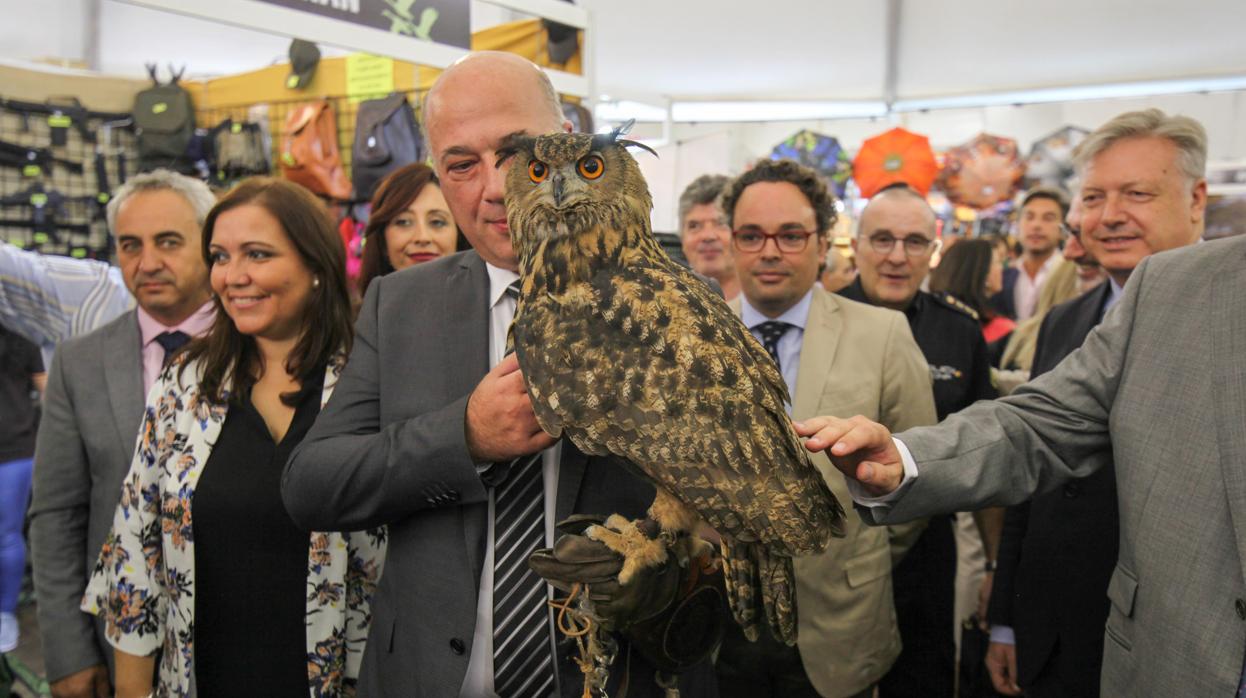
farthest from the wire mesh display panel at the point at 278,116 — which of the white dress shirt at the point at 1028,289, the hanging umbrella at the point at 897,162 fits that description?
the hanging umbrella at the point at 897,162

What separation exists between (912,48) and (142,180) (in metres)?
9.09

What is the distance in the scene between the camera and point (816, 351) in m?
2.22

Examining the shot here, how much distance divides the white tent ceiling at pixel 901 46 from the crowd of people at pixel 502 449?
701 centimetres

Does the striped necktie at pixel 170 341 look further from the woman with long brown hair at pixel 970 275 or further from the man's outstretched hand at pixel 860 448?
the woman with long brown hair at pixel 970 275

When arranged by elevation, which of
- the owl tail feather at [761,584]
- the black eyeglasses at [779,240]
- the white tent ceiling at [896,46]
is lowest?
the owl tail feather at [761,584]

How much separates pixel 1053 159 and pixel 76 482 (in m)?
8.92

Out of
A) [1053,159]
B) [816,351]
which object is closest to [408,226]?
[816,351]

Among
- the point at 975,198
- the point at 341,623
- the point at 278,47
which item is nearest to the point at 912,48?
the point at 975,198

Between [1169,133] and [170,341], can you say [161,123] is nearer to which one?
[170,341]

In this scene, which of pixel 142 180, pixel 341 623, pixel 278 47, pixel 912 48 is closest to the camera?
pixel 341 623

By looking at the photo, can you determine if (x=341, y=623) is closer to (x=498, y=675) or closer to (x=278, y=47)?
(x=498, y=675)

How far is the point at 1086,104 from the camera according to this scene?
877 centimetres

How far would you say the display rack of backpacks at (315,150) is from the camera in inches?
182

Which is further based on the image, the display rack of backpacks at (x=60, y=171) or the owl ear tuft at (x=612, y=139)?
the display rack of backpacks at (x=60, y=171)
